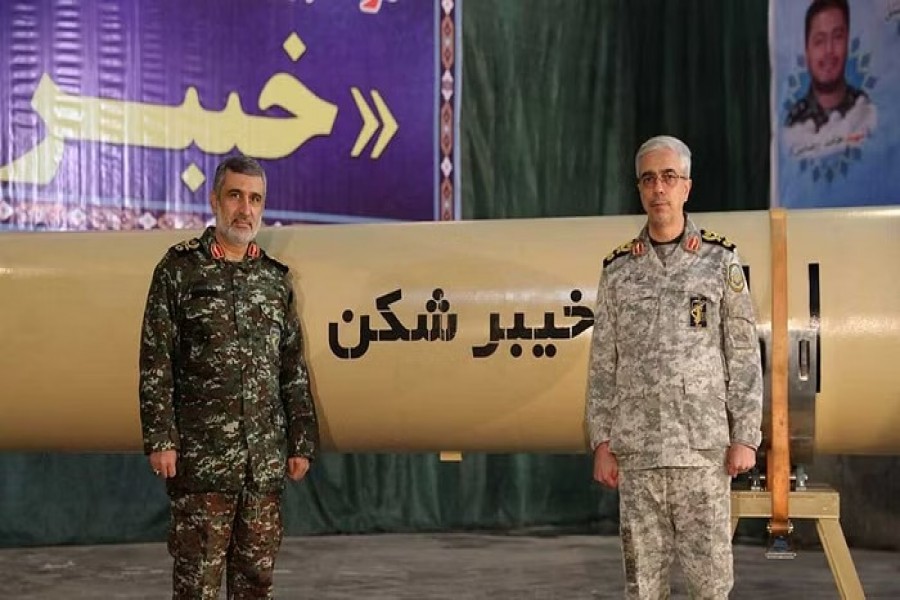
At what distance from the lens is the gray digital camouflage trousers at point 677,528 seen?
8.61 ft

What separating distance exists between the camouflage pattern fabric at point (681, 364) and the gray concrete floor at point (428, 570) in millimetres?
2094

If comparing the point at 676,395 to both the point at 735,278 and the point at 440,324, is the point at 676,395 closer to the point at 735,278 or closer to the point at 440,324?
the point at 735,278

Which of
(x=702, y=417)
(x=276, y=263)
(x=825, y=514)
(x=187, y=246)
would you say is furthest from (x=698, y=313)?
(x=187, y=246)

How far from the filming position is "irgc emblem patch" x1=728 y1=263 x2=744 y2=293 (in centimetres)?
266

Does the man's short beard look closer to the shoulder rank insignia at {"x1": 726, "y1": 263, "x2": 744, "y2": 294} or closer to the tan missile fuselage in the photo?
the tan missile fuselage

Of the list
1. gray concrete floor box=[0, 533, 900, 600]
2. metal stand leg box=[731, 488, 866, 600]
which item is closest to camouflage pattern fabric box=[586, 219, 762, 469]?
metal stand leg box=[731, 488, 866, 600]

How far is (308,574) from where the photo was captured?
17.2 ft

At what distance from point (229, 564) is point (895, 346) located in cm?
177

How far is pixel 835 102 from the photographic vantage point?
612 cm

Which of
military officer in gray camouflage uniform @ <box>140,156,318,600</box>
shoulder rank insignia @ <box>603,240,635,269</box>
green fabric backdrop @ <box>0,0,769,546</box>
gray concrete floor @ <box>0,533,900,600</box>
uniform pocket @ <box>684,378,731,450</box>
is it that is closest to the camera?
uniform pocket @ <box>684,378,731,450</box>

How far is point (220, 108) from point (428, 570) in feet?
8.59

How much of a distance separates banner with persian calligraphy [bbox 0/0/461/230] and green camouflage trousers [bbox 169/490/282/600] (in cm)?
331

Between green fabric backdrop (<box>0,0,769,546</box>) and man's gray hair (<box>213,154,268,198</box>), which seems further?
green fabric backdrop (<box>0,0,769,546</box>)

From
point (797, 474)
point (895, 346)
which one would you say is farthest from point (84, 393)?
point (895, 346)
